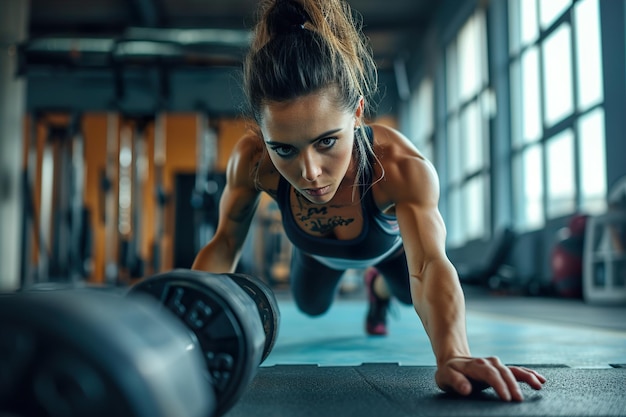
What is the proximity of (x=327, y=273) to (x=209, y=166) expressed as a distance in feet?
14.2

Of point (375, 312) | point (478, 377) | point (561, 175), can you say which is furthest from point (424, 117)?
point (478, 377)

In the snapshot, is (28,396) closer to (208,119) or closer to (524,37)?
(208,119)

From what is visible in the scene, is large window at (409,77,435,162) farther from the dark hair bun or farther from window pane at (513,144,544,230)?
the dark hair bun

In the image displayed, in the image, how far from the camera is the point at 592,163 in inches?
198

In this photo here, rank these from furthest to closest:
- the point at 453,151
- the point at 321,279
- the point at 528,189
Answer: the point at 453,151, the point at 528,189, the point at 321,279

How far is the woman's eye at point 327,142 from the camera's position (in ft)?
4.00

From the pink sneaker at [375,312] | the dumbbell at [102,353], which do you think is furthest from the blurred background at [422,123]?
the dumbbell at [102,353]

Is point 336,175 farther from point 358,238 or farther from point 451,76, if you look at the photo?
point 451,76

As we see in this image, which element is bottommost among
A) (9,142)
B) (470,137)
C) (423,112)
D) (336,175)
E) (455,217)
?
(336,175)

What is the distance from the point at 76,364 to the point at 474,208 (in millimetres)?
7693

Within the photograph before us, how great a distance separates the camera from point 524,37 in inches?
252

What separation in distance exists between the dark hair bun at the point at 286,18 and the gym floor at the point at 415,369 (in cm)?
74

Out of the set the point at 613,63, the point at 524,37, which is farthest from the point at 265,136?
the point at 524,37

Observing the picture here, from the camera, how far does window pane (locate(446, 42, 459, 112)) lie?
8.38 meters
